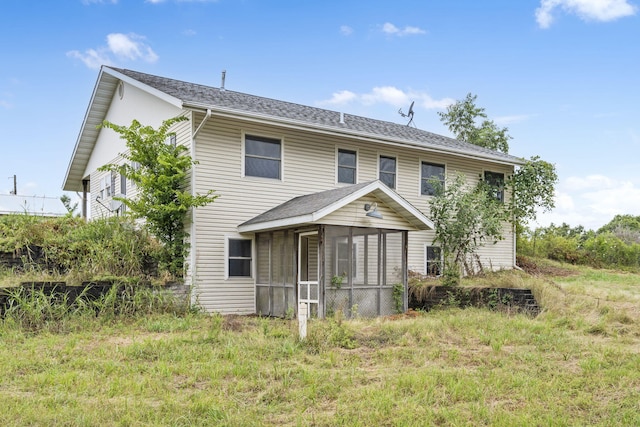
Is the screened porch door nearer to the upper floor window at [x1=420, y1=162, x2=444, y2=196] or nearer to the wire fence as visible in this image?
the upper floor window at [x1=420, y1=162, x2=444, y2=196]

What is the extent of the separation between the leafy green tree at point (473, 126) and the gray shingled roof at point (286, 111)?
10.2 metres

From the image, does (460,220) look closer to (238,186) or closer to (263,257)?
(263,257)

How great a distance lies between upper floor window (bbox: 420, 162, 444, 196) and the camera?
16919 mm

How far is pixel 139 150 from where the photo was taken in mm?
12852

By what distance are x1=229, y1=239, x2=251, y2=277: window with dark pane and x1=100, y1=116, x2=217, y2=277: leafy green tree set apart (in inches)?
46.0

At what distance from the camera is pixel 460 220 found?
16375mm

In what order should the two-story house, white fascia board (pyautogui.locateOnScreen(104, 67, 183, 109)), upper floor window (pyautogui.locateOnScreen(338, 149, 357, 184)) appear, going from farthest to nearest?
1. upper floor window (pyautogui.locateOnScreen(338, 149, 357, 184))
2. white fascia board (pyautogui.locateOnScreen(104, 67, 183, 109))
3. the two-story house

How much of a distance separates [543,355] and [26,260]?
10.8 metres

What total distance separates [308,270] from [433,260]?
18.5ft

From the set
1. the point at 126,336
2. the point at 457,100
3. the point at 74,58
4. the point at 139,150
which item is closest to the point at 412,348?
the point at 126,336

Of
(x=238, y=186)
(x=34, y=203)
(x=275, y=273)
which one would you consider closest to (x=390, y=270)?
(x=275, y=273)

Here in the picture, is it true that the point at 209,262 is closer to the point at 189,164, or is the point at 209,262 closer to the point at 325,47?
the point at 189,164

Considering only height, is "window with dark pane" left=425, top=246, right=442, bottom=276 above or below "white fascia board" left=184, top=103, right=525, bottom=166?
below

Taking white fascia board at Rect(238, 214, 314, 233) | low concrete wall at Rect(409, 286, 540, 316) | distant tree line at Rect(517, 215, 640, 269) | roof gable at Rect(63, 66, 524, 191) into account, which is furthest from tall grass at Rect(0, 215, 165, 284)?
distant tree line at Rect(517, 215, 640, 269)
